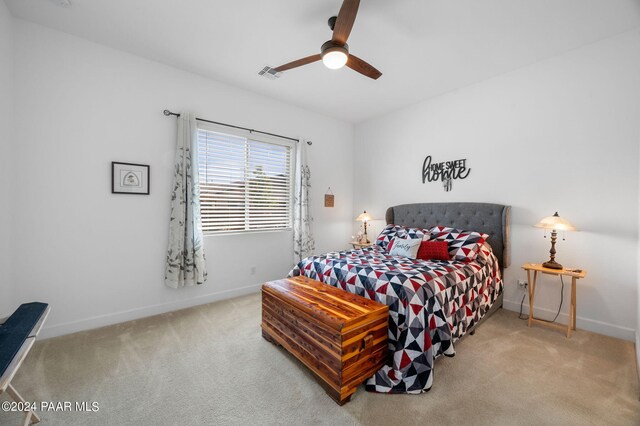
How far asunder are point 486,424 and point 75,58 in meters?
4.50

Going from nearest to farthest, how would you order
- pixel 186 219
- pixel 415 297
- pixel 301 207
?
pixel 415 297 → pixel 186 219 → pixel 301 207

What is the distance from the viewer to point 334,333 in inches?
68.6

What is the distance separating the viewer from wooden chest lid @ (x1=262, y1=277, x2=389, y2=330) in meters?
1.79

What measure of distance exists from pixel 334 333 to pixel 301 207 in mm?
2736

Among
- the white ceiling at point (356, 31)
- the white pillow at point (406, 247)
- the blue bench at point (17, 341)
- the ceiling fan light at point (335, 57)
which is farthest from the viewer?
the white pillow at point (406, 247)

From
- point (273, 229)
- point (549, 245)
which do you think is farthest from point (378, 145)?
point (549, 245)

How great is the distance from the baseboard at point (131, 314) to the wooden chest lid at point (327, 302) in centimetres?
145

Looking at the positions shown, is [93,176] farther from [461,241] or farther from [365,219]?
[461,241]

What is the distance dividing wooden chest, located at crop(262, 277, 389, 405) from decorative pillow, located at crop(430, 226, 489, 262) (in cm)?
145

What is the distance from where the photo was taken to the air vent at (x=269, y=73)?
10.5ft

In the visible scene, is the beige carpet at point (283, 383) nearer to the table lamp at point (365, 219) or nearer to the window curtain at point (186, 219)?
the window curtain at point (186, 219)

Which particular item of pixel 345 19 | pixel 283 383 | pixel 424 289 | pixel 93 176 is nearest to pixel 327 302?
pixel 283 383

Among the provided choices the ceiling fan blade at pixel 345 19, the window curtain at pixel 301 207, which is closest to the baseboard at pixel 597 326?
the window curtain at pixel 301 207

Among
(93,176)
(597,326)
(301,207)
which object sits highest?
(93,176)
